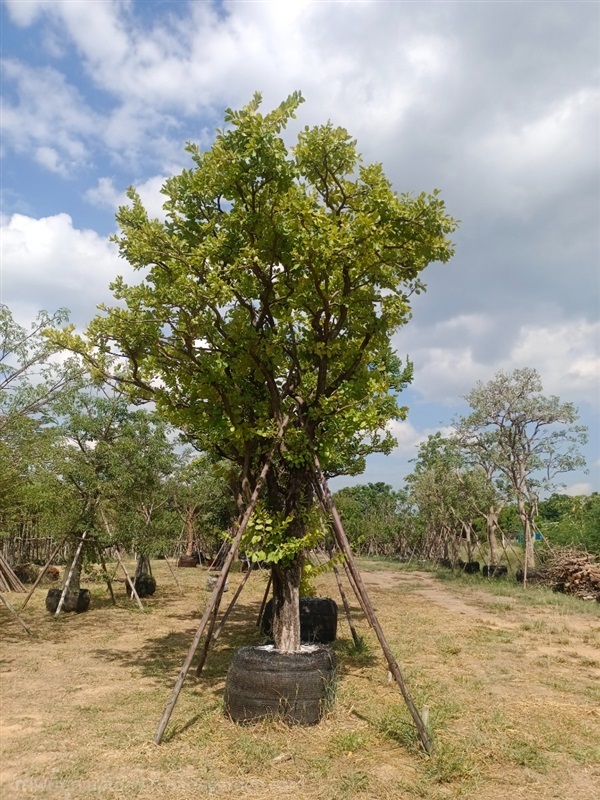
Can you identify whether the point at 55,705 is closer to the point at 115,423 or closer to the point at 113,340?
the point at 113,340

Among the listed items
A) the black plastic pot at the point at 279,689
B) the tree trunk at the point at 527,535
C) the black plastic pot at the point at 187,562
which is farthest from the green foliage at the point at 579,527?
the black plastic pot at the point at 187,562

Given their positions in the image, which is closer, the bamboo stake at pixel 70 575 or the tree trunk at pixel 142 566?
the bamboo stake at pixel 70 575

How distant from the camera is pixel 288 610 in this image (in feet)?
24.1

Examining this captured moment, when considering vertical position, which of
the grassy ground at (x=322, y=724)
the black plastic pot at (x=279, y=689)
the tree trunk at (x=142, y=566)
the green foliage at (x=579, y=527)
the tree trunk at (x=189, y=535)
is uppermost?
the green foliage at (x=579, y=527)

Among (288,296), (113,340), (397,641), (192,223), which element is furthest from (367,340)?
(397,641)

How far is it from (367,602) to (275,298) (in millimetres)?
4441

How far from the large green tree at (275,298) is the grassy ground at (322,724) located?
161cm

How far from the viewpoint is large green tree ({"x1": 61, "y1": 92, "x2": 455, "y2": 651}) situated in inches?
277

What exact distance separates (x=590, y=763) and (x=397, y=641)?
5755mm

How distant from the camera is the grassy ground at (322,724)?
482 centimetres

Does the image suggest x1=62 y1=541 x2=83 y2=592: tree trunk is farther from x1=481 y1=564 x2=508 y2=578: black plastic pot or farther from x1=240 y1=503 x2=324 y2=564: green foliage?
x1=481 y1=564 x2=508 y2=578: black plastic pot

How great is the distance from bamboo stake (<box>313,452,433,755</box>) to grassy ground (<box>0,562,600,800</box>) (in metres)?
0.20

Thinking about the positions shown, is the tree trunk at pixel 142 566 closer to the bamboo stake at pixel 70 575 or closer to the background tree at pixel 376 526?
the bamboo stake at pixel 70 575

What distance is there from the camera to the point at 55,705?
697 centimetres
